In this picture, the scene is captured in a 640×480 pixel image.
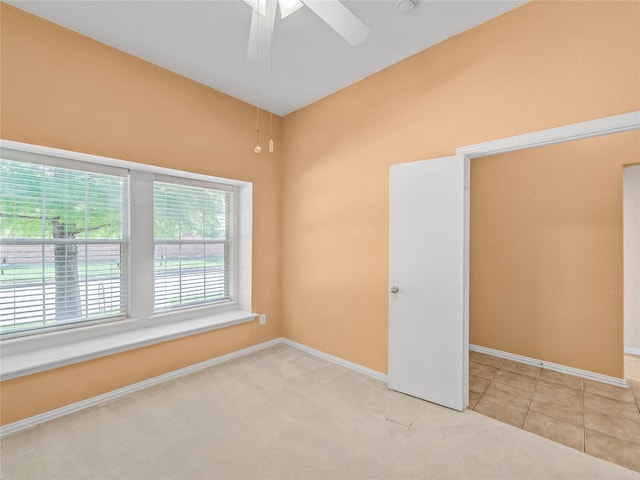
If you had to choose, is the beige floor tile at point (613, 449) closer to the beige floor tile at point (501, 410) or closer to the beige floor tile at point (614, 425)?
the beige floor tile at point (614, 425)

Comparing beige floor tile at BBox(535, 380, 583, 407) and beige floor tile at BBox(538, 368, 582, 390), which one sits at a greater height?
beige floor tile at BBox(535, 380, 583, 407)

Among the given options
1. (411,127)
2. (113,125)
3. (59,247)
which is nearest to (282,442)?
(59,247)

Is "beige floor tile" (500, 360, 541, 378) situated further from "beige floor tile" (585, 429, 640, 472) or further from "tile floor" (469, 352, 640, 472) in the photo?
"beige floor tile" (585, 429, 640, 472)

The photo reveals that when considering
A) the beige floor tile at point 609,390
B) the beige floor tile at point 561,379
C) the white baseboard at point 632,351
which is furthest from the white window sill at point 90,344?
the white baseboard at point 632,351

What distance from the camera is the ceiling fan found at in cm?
152

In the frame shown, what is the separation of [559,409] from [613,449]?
452 mm

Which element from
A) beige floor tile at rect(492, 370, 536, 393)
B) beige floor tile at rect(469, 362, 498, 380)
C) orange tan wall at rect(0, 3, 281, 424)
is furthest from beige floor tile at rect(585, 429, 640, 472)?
orange tan wall at rect(0, 3, 281, 424)

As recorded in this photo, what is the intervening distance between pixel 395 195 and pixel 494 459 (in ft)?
6.47

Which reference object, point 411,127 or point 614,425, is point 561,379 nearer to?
point 614,425

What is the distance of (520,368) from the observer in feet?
10.3

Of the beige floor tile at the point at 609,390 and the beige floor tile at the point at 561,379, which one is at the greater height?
the beige floor tile at the point at 609,390

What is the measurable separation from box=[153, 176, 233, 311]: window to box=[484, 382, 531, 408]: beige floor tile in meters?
2.96

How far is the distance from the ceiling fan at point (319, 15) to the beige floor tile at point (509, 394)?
9.75 feet

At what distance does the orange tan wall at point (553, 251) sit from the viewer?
2.79 m
